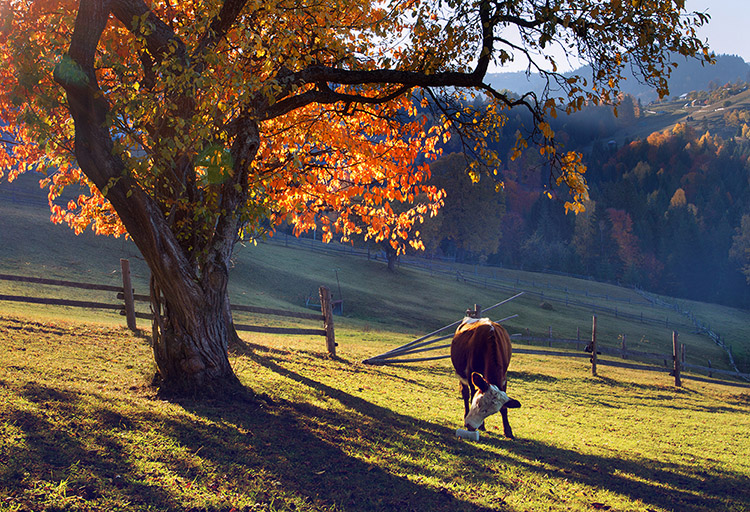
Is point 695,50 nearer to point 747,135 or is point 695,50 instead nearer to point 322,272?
point 322,272

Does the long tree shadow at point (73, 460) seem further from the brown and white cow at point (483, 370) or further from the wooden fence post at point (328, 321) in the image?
the wooden fence post at point (328, 321)

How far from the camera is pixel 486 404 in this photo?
7.60m

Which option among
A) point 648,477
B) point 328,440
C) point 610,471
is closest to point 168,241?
point 328,440

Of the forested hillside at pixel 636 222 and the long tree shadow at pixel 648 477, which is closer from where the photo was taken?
the long tree shadow at pixel 648 477

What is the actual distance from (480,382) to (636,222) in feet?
309

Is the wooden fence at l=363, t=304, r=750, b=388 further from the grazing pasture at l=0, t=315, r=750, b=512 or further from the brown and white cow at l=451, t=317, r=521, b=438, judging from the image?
the brown and white cow at l=451, t=317, r=521, b=438

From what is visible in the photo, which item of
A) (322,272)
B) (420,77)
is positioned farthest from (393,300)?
(420,77)

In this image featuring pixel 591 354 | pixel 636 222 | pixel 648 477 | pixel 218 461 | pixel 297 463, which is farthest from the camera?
pixel 636 222

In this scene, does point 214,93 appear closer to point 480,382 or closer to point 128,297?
point 480,382

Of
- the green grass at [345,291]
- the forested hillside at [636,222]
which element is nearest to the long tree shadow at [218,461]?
the green grass at [345,291]

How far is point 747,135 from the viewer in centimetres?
13138

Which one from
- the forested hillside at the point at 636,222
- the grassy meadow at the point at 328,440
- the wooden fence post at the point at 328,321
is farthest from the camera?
the forested hillside at the point at 636,222

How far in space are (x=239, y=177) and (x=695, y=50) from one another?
6.35 metres

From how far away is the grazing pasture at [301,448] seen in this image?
5.00 m
